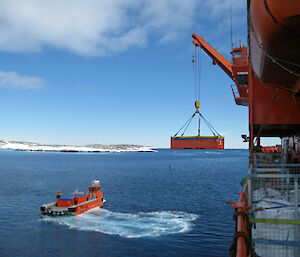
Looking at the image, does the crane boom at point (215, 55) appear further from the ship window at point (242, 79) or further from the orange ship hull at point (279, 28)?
the orange ship hull at point (279, 28)

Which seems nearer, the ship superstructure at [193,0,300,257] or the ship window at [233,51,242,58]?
the ship superstructure at [193,0,300,257]

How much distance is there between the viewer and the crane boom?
3366 centimetres

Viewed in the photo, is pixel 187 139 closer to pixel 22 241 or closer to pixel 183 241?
pixel 183 241

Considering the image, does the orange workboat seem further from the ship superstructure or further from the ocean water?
the ship superstructure

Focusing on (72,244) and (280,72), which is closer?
(280,72)

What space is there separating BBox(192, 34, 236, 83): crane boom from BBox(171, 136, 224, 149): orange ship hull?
2110 centimetres

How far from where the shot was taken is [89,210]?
36250 mm

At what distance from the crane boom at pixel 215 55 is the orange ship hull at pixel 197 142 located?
21.1m

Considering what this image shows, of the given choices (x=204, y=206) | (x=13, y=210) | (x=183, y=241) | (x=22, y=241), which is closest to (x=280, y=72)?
(x=183, y=241)

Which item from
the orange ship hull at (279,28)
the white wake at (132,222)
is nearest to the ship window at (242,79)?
the orange ship hull at (279,28)

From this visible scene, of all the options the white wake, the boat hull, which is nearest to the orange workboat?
the boat hull

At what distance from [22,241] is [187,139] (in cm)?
1936

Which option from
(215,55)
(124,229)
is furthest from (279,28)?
(215,55)

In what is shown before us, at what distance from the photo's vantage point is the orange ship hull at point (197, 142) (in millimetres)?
14511
